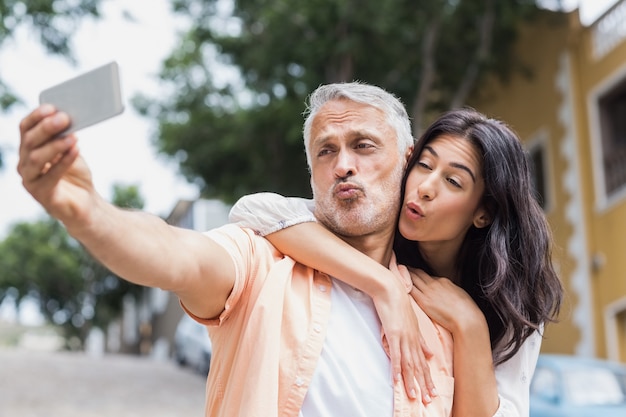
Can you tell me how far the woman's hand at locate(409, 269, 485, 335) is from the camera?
277 cm

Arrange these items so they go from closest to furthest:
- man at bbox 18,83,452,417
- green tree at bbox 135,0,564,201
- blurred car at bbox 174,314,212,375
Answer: man at bbox 18,83,452,417, green tree at bbox 135,0,564,201, blurred car at bbox 174,314,212,375

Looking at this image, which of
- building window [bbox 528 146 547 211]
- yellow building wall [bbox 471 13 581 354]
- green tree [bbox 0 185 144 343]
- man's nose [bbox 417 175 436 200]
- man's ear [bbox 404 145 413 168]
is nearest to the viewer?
man's nose [bbox 417 175 436 200]

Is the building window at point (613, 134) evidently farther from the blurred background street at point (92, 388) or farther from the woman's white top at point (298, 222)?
the woman's white top at point (298, 222)

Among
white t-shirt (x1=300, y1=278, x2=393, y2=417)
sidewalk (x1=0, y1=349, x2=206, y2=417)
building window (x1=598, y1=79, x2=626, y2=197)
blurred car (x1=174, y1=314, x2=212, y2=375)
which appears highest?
building window (x1=598, y1=79, x2=626, y2=197)

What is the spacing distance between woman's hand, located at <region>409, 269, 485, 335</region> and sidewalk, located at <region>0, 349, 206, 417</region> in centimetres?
1255

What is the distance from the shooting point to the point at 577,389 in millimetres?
9219

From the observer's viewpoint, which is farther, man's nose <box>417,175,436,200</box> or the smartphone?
man's nose <box>417,175,436,200</box>

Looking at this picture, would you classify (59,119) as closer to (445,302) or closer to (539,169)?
(445,302)

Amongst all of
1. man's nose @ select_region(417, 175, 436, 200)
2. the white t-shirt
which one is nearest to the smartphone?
the white t-shirt

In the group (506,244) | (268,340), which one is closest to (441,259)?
(506,244)

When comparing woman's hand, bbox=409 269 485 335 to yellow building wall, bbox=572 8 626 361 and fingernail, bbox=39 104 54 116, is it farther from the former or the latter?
yellow building wall, bbox=572 8 626 361

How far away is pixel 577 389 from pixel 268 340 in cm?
731

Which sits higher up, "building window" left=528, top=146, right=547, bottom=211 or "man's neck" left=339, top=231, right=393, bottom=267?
"building window" left=528, top=146, right=547, bottom=211

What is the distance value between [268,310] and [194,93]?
54.0ft
